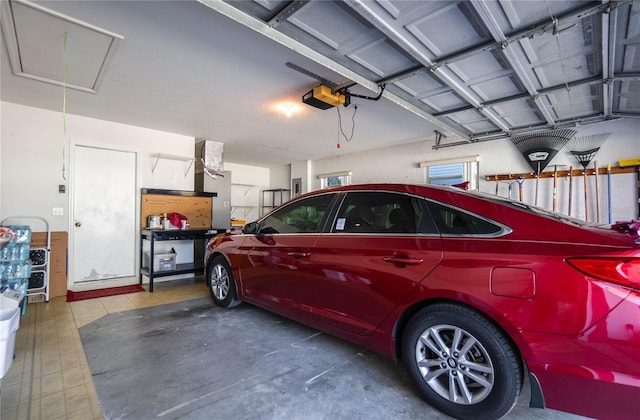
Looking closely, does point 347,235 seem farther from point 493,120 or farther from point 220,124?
point 220,124

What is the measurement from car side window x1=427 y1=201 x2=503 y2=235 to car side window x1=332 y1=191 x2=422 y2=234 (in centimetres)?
11

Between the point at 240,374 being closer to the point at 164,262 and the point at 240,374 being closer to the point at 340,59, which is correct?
A: the point at 340,59

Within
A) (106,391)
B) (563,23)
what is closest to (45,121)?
(106,391)

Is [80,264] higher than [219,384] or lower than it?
higher

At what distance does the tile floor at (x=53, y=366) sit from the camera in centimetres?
160

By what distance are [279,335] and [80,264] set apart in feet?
11.5

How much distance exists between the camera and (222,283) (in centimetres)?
326

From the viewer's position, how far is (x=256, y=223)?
298cm

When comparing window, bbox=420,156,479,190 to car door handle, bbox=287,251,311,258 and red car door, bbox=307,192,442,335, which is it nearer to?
red car door, bbox=307,192,442,335

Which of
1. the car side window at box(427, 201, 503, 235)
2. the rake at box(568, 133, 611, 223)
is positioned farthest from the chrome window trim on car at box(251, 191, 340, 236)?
the rake at box(568, 133, 611, 223)

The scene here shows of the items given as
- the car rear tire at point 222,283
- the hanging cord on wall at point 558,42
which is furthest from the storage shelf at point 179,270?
the hanging cord on wall at point 558,42

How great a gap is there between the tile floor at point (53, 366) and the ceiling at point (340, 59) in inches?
93.8

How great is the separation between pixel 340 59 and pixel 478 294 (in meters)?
1.79

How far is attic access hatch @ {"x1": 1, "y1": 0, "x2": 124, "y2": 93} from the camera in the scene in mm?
2035
